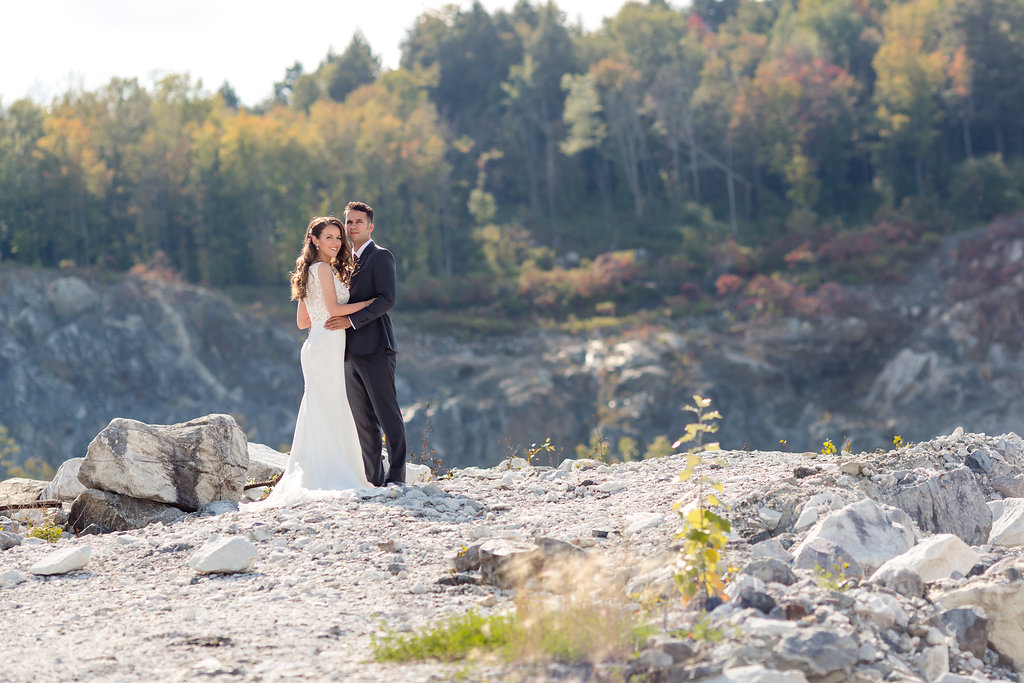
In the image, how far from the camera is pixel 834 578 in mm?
4488

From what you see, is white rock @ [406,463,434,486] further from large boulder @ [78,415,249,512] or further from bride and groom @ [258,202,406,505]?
large boulder @ [78,415,249,512]

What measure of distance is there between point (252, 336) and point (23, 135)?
58.0 ft

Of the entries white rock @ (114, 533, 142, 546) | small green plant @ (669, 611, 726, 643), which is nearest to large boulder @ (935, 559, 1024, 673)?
small green plant @ (669, 611, 726, 643)

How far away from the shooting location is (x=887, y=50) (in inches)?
1975

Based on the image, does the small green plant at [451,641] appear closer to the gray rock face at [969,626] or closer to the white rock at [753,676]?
the white rock at [753,676]

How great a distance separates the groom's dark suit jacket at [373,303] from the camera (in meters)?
7.31

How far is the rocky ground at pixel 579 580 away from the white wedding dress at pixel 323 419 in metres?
0.52

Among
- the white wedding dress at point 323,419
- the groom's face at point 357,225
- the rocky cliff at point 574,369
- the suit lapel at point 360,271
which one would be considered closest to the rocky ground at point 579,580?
the white wedding dress at point 323,419

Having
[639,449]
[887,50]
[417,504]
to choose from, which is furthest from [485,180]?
[417,504]

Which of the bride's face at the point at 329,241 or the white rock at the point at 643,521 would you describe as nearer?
the white rock at the point at 643,521

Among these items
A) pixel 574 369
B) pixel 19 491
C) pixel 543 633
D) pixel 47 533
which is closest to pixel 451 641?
pixel 543 633

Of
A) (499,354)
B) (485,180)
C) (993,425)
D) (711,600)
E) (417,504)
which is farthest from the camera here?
(485,180)

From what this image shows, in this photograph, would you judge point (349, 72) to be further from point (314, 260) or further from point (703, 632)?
point (703, 632)

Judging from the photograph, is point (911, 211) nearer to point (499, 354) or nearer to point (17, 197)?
point (499, 354)
